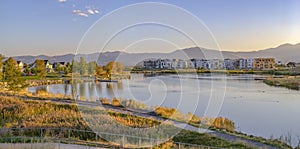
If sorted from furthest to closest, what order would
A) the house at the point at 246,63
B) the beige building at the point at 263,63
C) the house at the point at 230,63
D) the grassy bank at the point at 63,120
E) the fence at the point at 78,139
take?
1. the house at the point at 246,63
2. the beige building at the point at 263,63
3. the house at the point at 230,63
4. the grassy bank at the point at 63,120
5. the fence at the point at 78,139

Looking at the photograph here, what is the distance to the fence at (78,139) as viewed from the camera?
316 inches

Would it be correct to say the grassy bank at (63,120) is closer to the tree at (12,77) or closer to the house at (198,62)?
the house at (198,62)

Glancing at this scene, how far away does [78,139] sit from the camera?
912 cm

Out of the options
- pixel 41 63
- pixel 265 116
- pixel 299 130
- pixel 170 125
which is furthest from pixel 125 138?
pixel 41 63

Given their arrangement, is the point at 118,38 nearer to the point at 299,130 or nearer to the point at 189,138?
the point at 189,138

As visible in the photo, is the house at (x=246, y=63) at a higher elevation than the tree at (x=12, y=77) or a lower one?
higher

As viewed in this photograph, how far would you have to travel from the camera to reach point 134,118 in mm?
13070

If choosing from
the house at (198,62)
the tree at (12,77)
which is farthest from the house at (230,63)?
the tree at (12,77)

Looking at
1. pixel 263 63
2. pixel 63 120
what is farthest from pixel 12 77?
pixel 263 63

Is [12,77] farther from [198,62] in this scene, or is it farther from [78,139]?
[78,139]

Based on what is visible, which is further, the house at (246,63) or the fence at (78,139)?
the house at (246,63)

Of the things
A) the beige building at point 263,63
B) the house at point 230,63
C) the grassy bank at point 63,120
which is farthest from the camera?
the beige building at point 263,63

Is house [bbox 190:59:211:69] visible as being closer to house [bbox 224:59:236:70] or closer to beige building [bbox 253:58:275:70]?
house [bbox 224:59:236:70]

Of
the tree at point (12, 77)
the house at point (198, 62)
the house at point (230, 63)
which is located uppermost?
the house at point (230, 63)
